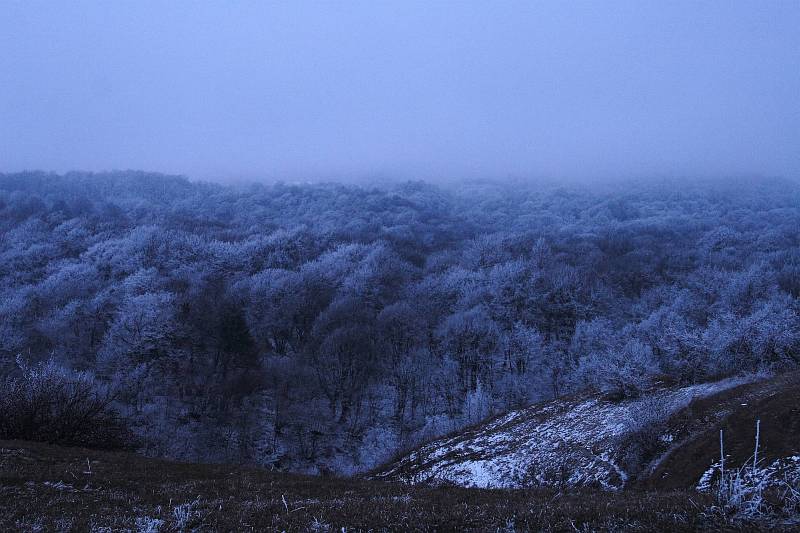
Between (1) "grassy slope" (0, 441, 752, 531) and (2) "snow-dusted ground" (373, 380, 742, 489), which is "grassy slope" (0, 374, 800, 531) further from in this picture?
(2) "snow-dusted ground" (373, 380, 742, 489)

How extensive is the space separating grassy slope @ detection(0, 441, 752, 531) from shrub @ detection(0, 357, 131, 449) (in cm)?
1254

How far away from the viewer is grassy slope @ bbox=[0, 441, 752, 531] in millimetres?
7438

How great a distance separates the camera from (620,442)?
80.6 feet

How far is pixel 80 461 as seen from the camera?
18.3 metres

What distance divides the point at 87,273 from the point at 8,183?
5147 inches

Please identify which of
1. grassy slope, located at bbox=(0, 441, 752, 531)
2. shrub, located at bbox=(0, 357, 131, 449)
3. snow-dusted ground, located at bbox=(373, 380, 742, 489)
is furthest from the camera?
shrub, located at bbox=(0, 357, 131, 449)

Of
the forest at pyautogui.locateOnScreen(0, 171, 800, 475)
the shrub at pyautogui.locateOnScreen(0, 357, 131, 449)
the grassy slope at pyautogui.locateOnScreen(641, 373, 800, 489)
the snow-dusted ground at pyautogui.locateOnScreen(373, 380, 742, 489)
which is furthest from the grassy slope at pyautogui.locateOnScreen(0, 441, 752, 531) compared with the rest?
the forest at pyautogui.locateOnScreen(0, 171, 800, 475)

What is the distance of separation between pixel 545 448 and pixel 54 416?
29.7 m

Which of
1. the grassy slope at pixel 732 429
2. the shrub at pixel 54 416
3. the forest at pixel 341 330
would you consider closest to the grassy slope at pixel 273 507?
the grassy slope at pixel 732 429

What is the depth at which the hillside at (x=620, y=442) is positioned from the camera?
772 inches

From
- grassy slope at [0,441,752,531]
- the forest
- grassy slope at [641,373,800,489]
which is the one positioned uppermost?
grassy slope at [0,441,752,531]

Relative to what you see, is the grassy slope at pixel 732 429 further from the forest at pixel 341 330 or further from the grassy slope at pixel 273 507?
the grassy slope at pixel 273 507

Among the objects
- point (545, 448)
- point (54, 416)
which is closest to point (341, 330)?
point (54, 416)

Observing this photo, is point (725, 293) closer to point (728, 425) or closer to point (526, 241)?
point (526, 241)
